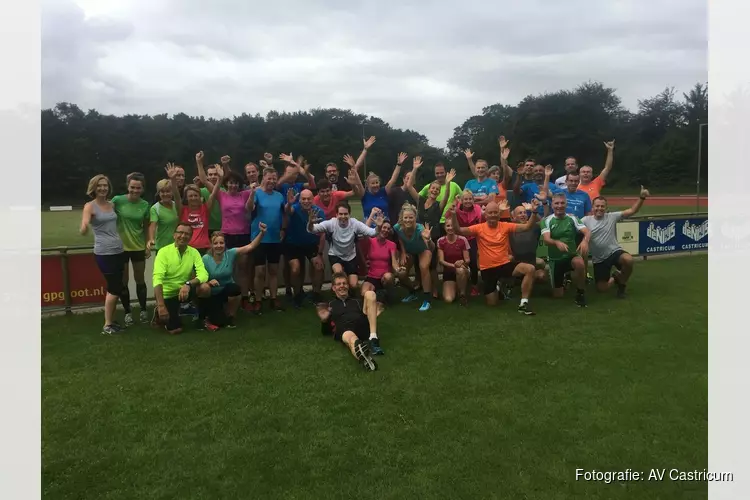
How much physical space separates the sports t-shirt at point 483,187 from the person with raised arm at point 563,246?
1.10 meters

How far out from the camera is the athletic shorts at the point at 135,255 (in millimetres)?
6789

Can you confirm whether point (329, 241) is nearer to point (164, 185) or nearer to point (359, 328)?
point (359, 328)

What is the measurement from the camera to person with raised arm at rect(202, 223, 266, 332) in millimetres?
6559

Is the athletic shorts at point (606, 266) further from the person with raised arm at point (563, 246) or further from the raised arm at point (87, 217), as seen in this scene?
the raised arm at point (87, 217)

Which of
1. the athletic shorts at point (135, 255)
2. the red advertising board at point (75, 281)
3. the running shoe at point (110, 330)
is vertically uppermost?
the athletic shorts at point (135, 255)

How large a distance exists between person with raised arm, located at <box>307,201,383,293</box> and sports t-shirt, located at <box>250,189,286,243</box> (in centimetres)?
46

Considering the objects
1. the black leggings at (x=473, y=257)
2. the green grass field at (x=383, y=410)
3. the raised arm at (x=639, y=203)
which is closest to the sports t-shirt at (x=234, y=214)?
the green grass field at (x=383, y=410)

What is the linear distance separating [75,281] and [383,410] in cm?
587

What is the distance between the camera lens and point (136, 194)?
21.9ft

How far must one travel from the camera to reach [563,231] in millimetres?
7824

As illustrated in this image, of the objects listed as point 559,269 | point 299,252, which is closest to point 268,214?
point 299,252

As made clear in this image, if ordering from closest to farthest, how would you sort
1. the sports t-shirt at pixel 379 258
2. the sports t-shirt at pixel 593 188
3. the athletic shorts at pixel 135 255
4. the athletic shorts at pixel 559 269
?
the athletic shorts at pixel 135 255 → the sports t-shirt at pixel 379 258 → the athletic shorts at pixel 559 269 → the sports t-shirt at pixel 593 188

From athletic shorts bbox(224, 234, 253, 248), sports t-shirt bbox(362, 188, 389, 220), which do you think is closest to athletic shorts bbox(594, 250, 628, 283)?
sports t-shirt bbox(362, 188, 389, 220)

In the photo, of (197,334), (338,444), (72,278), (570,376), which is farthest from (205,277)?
(570,376)
